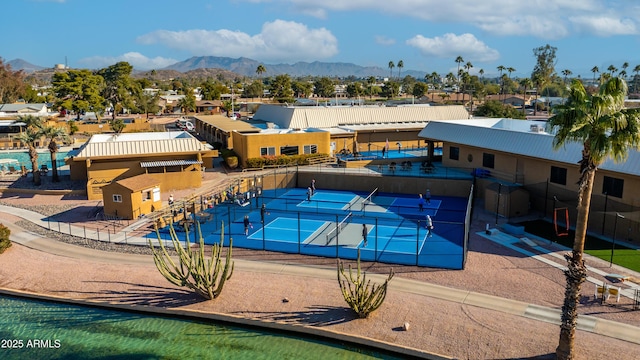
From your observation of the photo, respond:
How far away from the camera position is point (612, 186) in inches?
1148

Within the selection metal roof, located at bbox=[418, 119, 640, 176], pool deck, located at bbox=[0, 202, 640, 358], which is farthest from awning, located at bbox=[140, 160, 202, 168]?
metal roof, located at bbox=[418, 119, 640, 176]

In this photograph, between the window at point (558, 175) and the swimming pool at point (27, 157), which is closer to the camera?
the window at point (558, 175)

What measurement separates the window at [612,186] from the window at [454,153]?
14.6 m

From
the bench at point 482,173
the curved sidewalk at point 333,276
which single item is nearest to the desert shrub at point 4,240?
the curved sidewalk at point 333,276

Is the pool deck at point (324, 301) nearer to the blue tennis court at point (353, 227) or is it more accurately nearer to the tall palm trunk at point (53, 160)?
the blue tennis court at point (353, 227)

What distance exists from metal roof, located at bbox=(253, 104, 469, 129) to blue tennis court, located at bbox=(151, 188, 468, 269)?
46.6 ft

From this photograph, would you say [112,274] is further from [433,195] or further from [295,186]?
[433,195]

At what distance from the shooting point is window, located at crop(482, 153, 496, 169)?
38.9 m

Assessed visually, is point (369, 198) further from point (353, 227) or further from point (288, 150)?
point (288, 150)

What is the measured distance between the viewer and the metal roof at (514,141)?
92.5 feet

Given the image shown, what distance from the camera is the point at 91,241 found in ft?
94.3

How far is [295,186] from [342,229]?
1408 centimetres

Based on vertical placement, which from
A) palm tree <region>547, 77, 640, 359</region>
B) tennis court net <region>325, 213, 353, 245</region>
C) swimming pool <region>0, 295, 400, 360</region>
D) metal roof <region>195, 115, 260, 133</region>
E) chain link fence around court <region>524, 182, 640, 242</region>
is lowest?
swimming pool <region>0, 295, 400, 360</region>

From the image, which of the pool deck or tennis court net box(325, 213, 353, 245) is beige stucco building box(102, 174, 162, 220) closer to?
the pool deck
